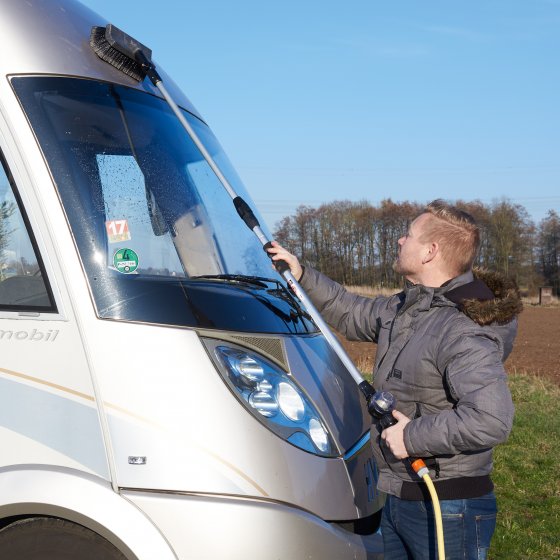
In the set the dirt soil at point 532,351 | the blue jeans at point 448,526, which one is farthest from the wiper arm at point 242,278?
the dirt soil at point 532,351

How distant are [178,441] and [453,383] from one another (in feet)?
3.32

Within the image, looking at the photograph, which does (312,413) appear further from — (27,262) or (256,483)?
(27,262)

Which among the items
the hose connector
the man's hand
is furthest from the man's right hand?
the hose connector

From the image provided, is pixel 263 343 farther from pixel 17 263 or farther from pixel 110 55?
pixel 110 55

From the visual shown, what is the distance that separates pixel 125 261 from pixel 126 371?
48cm

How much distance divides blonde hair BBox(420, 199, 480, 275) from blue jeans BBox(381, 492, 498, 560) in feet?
2.98

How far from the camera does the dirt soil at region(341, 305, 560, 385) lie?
17.1 metres

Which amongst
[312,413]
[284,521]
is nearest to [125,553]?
[284,521]

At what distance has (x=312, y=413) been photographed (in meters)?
2.99

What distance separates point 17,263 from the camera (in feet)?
9.88

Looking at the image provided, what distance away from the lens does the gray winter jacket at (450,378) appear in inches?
103

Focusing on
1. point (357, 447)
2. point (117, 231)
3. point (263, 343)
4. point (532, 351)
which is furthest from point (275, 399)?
point (532, 351)

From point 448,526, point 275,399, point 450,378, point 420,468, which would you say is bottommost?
point 448,526

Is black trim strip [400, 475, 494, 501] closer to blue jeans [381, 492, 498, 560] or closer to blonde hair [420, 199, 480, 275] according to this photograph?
blue jeans [381, 492, 498, 560]
